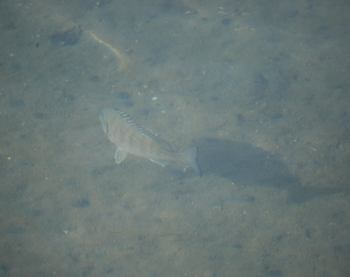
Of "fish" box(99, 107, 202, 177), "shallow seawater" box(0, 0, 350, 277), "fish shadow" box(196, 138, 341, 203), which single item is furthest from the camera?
"fish shadow" box(196, 138, 341, 203)

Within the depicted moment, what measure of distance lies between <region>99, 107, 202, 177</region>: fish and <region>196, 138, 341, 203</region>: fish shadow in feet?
3.56

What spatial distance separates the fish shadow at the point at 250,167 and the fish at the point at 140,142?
109 cm

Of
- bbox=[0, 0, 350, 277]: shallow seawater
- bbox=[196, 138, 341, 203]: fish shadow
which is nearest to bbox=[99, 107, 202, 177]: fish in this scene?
bbox=[0, 0, 350, 277]: shallow seawater

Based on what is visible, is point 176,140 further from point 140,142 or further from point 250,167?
point 250,167

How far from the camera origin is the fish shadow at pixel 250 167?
12.8 ft

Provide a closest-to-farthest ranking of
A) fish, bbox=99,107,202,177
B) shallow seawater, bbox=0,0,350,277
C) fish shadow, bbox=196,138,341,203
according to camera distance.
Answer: fish, bbox=99,107,202,177
shallow seawater, bbox=0,0,350,277
fish shadow, bbox=196,138,341,203

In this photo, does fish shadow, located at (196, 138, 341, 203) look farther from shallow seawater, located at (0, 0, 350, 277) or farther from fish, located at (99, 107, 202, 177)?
fish, located at (99, 107, 202, 177)

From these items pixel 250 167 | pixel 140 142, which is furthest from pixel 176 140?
pixel 250 167

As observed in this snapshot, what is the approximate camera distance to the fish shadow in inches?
154

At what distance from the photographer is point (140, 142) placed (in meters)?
3.34

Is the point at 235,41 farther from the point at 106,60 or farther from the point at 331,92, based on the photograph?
the point at 106,60

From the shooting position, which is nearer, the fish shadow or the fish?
the fish

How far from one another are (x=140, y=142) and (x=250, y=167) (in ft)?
7.43

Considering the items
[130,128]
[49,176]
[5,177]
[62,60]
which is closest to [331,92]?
[130,128]
